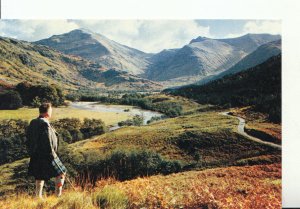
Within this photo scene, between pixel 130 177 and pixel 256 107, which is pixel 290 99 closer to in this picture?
pixel 256 107

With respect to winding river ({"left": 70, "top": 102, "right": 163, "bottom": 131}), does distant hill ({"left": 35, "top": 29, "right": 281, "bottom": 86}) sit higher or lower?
higher

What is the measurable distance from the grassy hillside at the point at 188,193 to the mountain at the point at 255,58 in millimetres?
3014

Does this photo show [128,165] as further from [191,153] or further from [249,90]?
[249,90]

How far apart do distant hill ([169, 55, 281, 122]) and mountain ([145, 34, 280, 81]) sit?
0.71 metres

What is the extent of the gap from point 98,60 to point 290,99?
21.7ft

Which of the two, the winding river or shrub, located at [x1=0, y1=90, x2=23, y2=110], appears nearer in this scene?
shrub, located at [x1=0, y1=90, x2=23, y2=110]

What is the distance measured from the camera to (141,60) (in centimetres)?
1316

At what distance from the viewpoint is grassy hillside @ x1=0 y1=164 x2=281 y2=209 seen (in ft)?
21.7

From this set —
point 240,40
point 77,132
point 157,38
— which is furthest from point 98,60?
point 240,40

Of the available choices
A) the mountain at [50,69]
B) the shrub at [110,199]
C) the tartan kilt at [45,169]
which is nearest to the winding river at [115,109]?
the mountain at [50,69]

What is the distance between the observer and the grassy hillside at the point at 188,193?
6.63 meters

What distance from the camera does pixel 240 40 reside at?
1137 centimetres

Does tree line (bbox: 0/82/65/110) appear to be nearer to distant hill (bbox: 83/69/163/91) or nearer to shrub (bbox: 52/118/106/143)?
shrub (bbox: 52/118/106/143)

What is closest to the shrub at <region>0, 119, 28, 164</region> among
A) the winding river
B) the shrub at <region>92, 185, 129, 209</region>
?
the winding river
